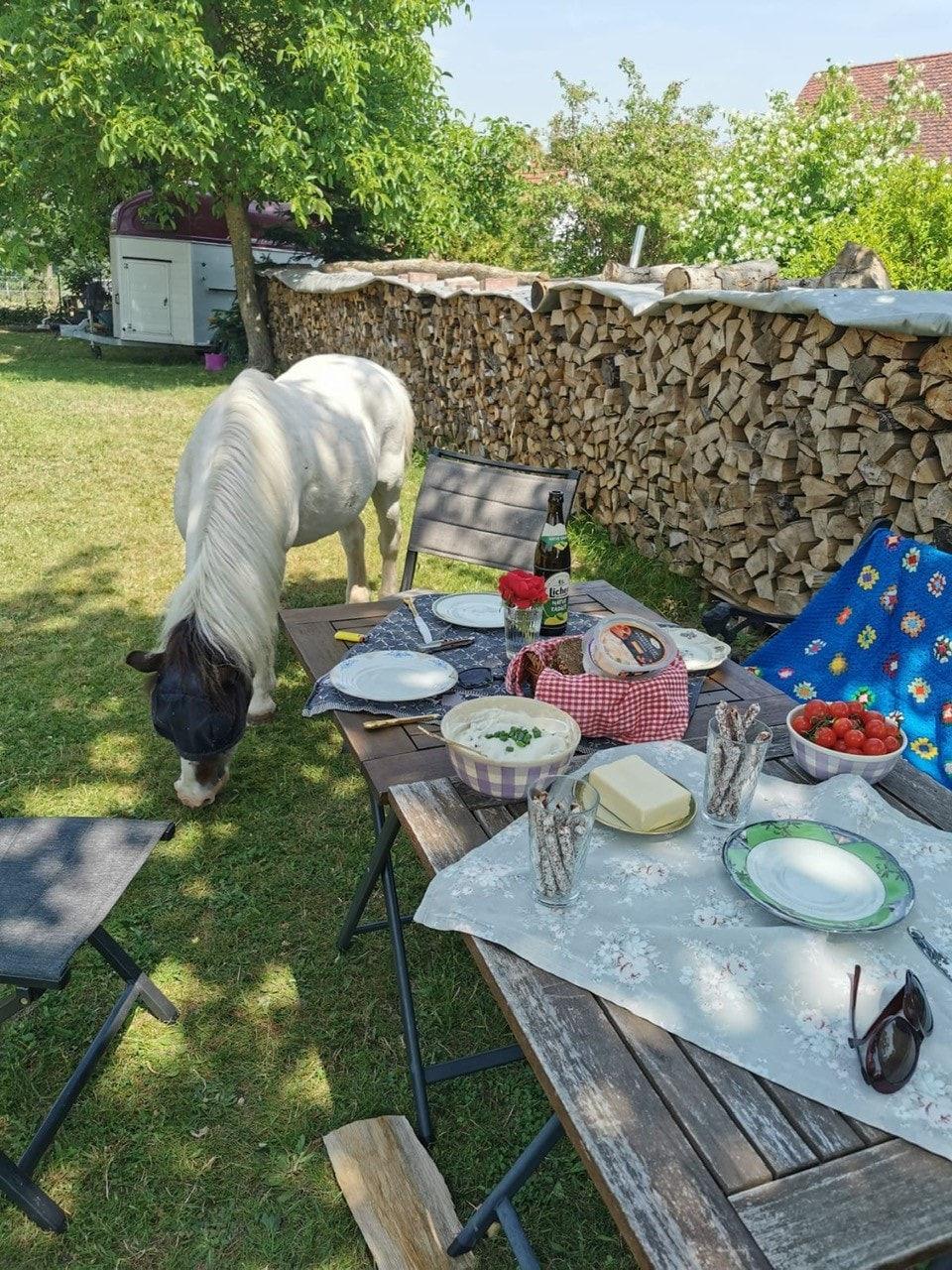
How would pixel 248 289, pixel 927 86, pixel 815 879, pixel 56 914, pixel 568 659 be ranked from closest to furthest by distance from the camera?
pixel 815 879 → pixel 56 914 → pixel 568 659 → pixel 248 289 → pixel 927 86

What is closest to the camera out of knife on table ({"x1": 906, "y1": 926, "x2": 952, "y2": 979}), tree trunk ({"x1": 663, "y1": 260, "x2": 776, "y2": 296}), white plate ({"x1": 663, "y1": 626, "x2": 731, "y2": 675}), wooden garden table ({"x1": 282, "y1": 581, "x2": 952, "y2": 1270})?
wooden garden table ({"x1": 282, "y1": 581, "x2": 952, "y2": 1270})

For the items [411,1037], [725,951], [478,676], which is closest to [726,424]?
[478,676]

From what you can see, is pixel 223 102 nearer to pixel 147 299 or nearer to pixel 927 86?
pixel 147 299

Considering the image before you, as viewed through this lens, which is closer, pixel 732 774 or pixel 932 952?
pixel 932 952

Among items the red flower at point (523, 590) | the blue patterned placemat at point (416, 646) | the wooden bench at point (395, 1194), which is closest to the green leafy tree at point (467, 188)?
the blue patterned placemat at point (416, 646)

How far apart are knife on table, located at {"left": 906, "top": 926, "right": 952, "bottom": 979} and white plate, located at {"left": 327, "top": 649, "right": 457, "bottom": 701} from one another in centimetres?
112

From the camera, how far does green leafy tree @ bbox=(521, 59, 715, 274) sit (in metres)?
18.6

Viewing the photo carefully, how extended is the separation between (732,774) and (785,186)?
37.7ft

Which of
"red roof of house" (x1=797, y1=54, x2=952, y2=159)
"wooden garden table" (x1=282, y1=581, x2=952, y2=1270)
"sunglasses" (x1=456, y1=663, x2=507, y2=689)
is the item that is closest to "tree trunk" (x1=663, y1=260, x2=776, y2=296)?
"sunglasses" (x1=456, y1=663, x2=507, y2=689)

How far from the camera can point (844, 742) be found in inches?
70.6

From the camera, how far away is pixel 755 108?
1368 centimetres

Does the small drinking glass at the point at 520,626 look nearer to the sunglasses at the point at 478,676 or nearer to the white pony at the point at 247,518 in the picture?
the sunglasses at the point at 478,676

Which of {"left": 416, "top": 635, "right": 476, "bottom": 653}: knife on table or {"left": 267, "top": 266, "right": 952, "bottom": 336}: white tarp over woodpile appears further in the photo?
{"left": 267, "top": 266, "right": 952, "bottom": 336}: white tarp over woodpile

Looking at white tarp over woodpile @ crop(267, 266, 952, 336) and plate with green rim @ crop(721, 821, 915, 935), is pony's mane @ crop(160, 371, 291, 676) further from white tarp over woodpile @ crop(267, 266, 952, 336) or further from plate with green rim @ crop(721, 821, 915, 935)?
white tarp over woodpile @ crop(267, 266, 952, 336)
